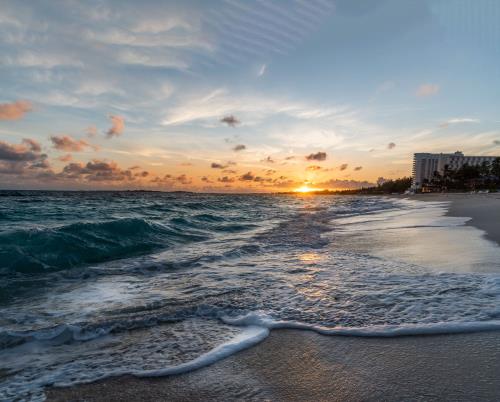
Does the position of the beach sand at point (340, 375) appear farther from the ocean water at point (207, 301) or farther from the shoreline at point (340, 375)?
the ocean water at point (207, 301)

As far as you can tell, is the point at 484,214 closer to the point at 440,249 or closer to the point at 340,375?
the point at 440,249

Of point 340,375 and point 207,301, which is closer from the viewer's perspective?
point 340,375

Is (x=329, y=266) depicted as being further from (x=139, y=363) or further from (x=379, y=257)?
(x=139, y=363)

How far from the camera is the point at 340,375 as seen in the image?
97.2 inches

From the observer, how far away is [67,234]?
10.1 m

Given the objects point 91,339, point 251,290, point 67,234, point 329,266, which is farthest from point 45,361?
point 67,234

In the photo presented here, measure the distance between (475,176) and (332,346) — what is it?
135018 millimetres

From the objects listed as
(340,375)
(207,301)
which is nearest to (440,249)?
(207,301)

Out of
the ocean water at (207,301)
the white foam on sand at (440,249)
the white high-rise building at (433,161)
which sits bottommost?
the ocean water at (207,301)

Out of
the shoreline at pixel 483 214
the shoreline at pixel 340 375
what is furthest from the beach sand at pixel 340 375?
the shoreline at pixel 483 214

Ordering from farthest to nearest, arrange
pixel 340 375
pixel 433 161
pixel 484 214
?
pixel 433 161 < pixel 484 214 < pixel 340 375

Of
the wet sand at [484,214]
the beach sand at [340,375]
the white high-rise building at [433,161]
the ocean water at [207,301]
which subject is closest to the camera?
the beach sand at [340,375]

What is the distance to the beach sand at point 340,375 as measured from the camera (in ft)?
7.27

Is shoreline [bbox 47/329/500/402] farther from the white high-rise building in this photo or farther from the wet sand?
the white high-rise building
